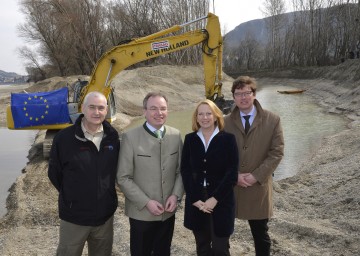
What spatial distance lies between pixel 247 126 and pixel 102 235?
165cm

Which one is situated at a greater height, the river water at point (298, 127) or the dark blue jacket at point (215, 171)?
the dark blue jacket at point (215, 171)

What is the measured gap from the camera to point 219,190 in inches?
119

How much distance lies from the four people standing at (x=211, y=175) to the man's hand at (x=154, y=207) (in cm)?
27

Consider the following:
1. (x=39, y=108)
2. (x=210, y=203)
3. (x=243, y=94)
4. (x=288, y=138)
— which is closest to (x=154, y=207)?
(x=210, y=203)

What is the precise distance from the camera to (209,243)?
3264 millimetres

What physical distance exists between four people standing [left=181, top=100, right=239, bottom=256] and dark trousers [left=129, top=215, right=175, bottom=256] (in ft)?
0.86

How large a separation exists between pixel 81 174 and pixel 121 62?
7464mm

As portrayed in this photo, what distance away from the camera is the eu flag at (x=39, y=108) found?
29.5 ft

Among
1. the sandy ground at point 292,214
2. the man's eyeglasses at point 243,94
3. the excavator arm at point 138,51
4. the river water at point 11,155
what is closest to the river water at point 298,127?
the sandy ground at point 292,214

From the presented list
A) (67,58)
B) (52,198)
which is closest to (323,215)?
(52,198)

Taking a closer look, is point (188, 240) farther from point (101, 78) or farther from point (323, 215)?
point (101, 78)

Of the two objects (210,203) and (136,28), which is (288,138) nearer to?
(210,203)

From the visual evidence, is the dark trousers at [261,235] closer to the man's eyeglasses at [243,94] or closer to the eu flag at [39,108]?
the man's eyeglasses at [243,94]

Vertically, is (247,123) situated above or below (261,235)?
above
